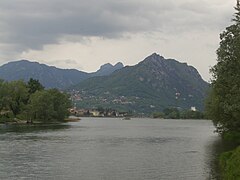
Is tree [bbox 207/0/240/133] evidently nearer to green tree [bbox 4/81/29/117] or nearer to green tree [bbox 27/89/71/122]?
green tree [bbox 27/89/71/122]

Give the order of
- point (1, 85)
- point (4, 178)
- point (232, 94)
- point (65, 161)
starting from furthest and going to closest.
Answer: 1. point (1, 85)
2. point (232, 94)
3. point (65, 161)
4. point (4, 178)

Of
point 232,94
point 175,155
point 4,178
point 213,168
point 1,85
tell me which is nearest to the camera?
point 4,178

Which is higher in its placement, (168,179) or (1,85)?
(1,85)

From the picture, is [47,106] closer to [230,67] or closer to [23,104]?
[23,104]

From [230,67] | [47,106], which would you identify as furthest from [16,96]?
[230,67]

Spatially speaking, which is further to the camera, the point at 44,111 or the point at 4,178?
the point at 44,111

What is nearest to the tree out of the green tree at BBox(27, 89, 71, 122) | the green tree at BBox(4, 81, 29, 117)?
the green tree at BBox(27, 89, 71, 122)

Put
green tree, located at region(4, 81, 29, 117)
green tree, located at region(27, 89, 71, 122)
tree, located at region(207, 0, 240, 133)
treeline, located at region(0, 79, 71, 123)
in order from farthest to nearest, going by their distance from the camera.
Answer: green tree, located at region(27, 89, 71, 122)
green tree, located at region(4, 81, 29, 117)
treeline, located at region(0, 79, 71, 123)
tree, located at region(207, 0, 240, 133)

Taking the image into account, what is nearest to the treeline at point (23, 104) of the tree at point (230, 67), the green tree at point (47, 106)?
the green tree at point (47, 106)

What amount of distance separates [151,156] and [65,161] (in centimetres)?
1311

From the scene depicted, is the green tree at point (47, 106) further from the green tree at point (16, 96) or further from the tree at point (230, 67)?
the tree at point (230, 67)

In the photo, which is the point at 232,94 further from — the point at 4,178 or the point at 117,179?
the point at 4,178

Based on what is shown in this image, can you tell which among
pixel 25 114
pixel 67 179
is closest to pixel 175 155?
pixel 67 179

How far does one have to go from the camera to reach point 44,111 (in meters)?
178
